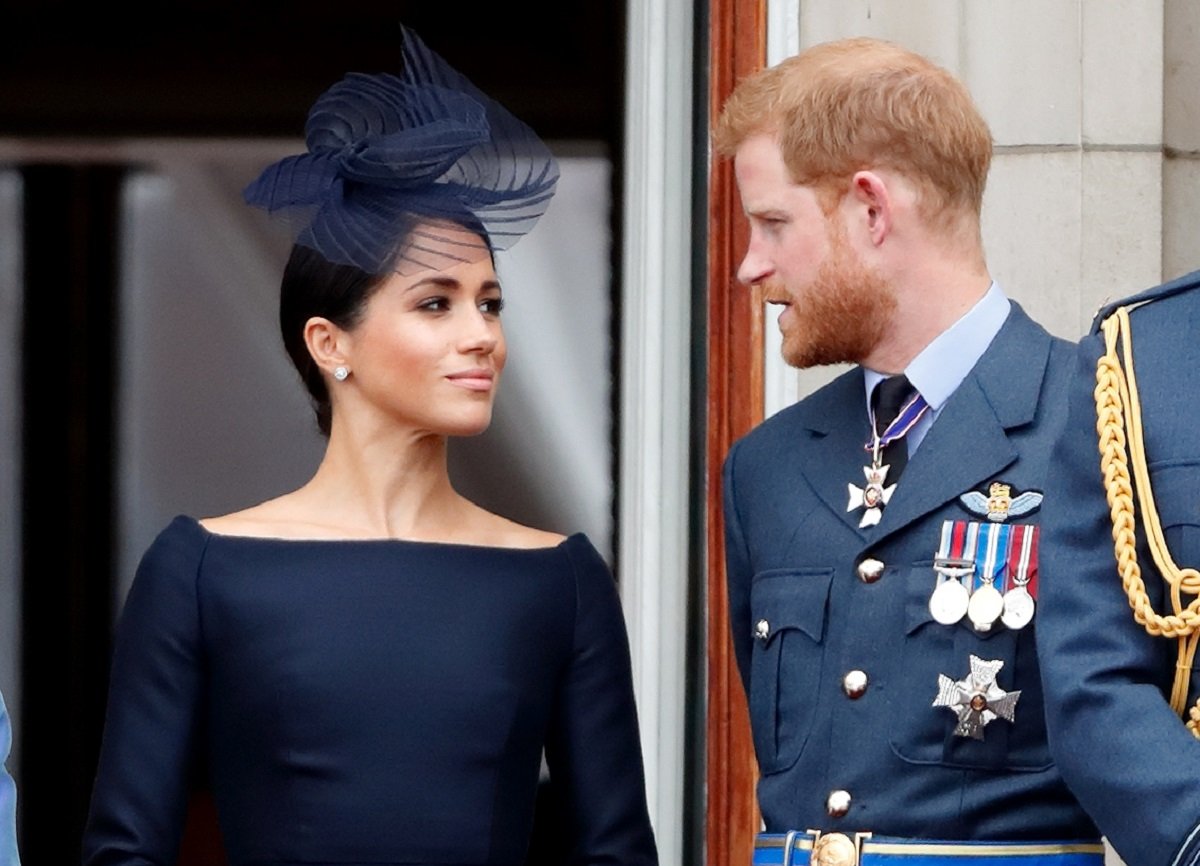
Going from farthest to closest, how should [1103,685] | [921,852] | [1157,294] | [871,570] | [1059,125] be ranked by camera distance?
[1059,125]
[871,570]
[921,852]
[1157,294]
[1103,685]

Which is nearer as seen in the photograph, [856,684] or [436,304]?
[856,684]

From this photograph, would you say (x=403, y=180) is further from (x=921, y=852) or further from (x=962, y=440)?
(x=921, y=852)

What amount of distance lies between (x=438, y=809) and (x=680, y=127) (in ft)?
4.54

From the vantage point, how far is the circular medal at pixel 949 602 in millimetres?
2846

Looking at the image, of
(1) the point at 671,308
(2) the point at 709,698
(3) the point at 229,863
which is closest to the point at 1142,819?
(3) the point at 229,863

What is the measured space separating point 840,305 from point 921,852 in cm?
65

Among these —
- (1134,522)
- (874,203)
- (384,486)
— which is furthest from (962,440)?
(384,486)

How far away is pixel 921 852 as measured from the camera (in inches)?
110

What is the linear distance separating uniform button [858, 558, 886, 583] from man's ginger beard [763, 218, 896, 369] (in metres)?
0.27

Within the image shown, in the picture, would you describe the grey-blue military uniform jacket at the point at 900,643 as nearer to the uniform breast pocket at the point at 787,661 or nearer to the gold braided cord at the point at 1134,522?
the uniform breast pocket at the point at 787,661

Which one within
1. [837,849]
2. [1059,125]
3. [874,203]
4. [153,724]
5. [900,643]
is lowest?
[837,849]

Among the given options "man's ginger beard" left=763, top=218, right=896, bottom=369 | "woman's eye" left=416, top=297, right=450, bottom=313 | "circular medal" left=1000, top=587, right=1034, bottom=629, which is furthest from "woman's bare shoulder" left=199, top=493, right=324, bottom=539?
"circular medal" left=1000, top=587, right=1034, bottom=629

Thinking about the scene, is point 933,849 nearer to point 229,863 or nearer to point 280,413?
point 229,863

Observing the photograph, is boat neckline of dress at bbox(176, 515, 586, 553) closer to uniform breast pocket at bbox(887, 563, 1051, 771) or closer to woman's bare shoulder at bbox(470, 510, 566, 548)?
woman's bare shoulder at bbox(470, 510, 566, 548)
